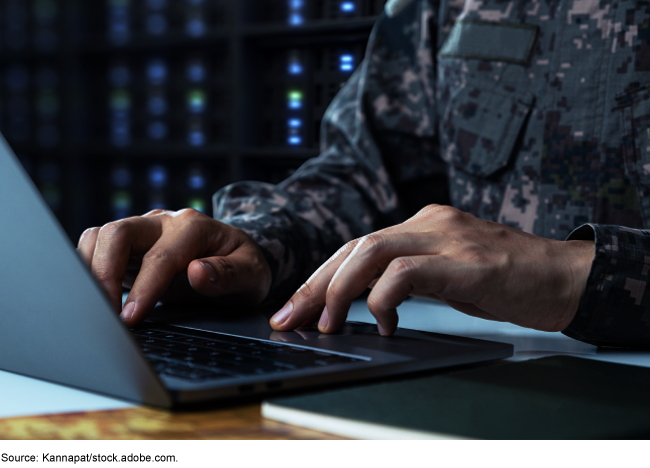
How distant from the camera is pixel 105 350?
32cm

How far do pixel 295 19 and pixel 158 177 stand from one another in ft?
2.95

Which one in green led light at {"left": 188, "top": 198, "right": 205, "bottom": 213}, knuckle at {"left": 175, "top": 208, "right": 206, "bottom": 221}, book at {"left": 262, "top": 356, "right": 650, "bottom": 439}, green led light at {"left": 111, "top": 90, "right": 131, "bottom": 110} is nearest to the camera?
book at {"left": 262, "top": 356, "right": 650, "bottom": 439}

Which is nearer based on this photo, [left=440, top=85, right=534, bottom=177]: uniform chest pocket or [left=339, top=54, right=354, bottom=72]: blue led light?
[left=440, top=85, right=534, bottom=177]: uniform chest pocket

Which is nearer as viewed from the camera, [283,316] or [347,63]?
[283,316]

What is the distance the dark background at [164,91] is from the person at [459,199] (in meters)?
0.93

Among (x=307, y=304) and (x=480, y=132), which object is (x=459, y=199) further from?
(x=307, y=304)

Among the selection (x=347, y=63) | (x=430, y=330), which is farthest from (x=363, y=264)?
(x=347, y=63)

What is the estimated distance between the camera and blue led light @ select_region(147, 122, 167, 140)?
2.53 metres

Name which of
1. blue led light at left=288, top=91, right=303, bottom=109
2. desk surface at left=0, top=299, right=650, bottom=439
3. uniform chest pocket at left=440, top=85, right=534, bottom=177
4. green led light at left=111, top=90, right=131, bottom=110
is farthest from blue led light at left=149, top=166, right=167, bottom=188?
desk surface at left=0, top=299, right=650, bottom=439

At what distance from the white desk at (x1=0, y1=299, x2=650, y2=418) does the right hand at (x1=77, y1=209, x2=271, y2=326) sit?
0.13 metres

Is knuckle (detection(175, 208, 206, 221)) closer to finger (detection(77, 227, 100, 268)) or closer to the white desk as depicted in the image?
finger (detection(77, 227, 100, 268))

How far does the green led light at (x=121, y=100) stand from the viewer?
2678 millimetres
